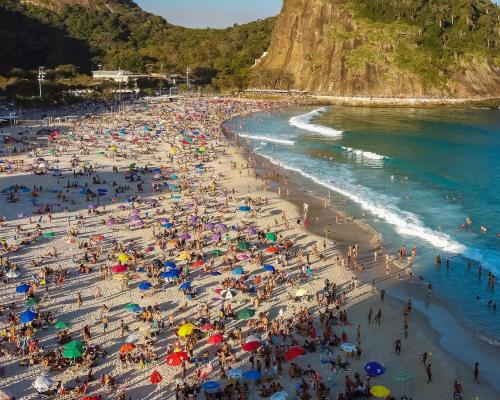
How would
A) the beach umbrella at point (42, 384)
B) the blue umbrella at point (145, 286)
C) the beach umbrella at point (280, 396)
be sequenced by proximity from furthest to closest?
the blue umbrella at point (145, 286)
the beach umbrella at point (42, 384)
the beach umbrella at point (280, 396)

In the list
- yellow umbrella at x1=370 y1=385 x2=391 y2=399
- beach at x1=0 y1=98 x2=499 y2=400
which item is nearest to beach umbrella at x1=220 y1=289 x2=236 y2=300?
beach at x1=0 y1=98 x2=499 y2=400

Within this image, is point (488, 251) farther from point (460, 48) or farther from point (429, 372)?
point (460, 48)

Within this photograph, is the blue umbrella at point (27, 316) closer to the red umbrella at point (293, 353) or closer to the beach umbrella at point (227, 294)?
the beach umbrella at point (227, 294)

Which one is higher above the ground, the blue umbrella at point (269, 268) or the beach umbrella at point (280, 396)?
the blue umbrella at point (269, 268)

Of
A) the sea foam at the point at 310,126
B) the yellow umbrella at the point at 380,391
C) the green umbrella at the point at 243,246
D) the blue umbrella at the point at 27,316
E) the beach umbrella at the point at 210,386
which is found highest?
the sea foam at the point at 310,126

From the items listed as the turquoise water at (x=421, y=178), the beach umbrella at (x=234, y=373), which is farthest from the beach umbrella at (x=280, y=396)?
the turquoise water at (x=421, y=178)
